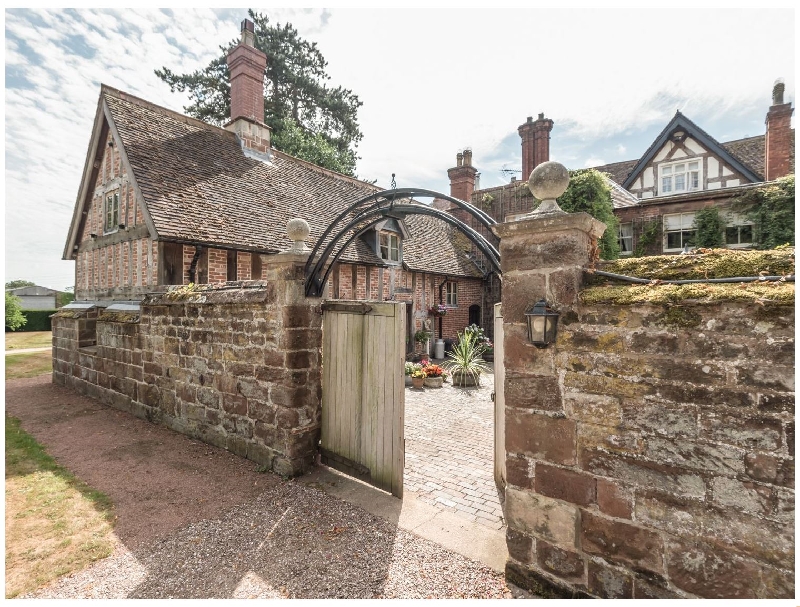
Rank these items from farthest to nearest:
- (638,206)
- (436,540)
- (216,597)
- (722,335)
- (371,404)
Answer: (638,206) < (371,404) < (436,540) < (216,597) < (722,335)

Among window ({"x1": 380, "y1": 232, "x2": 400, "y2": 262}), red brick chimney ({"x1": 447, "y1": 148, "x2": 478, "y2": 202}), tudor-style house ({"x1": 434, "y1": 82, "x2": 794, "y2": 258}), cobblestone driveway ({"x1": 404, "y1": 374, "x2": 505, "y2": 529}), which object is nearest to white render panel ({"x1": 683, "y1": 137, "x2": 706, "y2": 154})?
tudor-style house ({"x1": 434, "y1": 82, "x2": 794, "y2": 258})

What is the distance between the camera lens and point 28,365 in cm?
1343

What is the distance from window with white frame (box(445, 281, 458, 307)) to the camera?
1712cm

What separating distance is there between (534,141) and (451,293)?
341 inches

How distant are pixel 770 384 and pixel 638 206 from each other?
1581cm

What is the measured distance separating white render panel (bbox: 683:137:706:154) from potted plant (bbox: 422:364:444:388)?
14.1 m

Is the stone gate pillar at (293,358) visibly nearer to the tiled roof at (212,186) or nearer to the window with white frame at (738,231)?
the tiled roof at (212,186)

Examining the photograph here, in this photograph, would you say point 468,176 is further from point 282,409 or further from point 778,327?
point 778,327

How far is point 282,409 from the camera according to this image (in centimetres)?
483

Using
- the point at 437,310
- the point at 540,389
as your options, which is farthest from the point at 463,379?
the point at 540,389

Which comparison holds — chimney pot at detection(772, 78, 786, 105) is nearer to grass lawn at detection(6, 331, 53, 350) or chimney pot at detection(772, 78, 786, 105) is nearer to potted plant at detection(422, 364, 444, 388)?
potted plant at detection(422, 364, 444, 388)

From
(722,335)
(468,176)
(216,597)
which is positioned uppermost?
(468,176)

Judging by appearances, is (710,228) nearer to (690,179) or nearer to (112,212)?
(690,179)

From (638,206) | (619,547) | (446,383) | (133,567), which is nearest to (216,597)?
(133,567)
